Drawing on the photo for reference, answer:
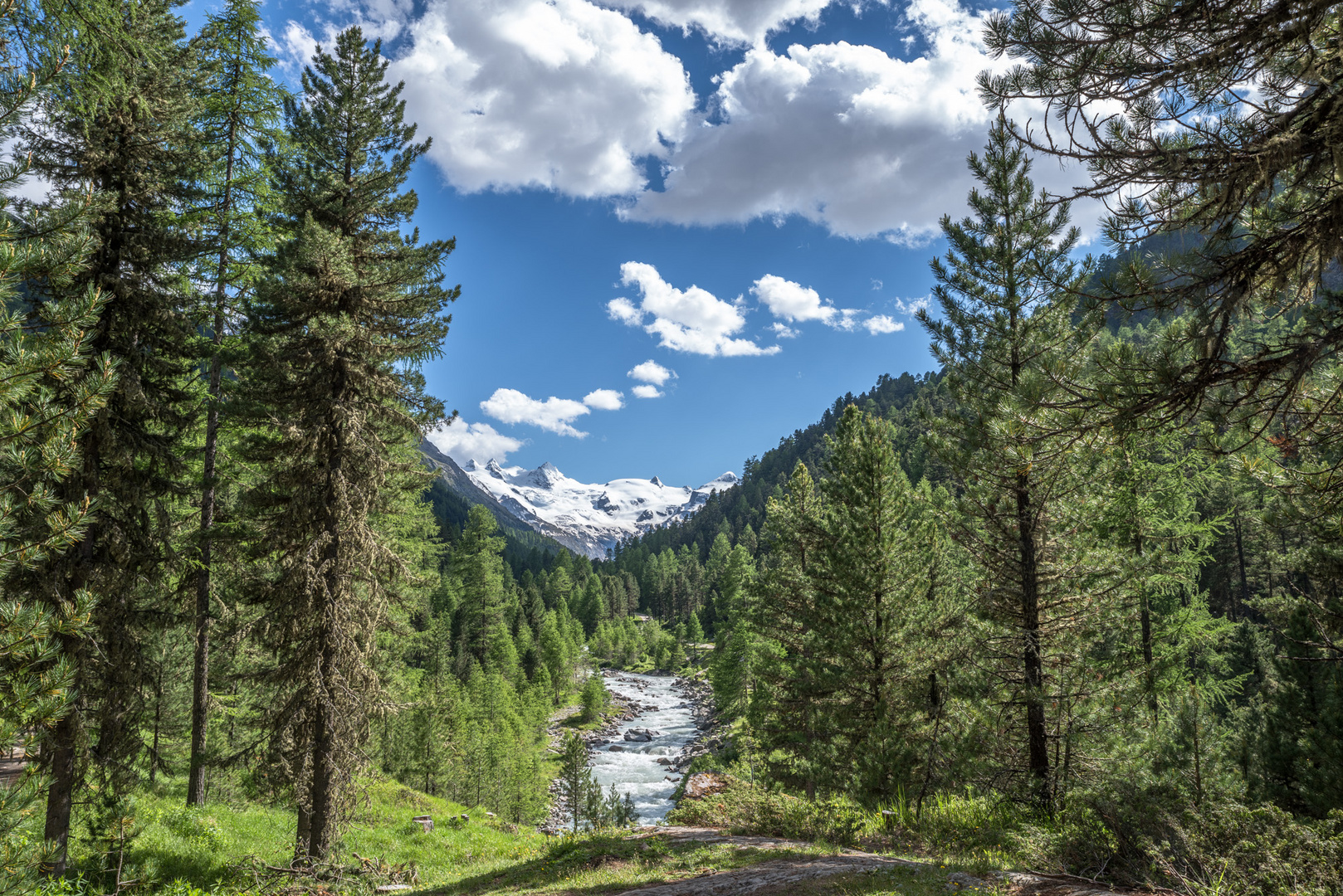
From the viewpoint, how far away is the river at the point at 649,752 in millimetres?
33906

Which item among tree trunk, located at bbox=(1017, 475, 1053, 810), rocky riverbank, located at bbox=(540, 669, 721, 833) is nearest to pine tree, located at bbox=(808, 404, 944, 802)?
tree trunk, located at bbox=(1017, 475, 1053, 810)

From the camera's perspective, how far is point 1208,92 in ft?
14.6

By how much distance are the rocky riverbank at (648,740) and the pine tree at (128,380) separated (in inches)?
714

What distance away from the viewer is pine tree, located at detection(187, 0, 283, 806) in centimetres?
1133

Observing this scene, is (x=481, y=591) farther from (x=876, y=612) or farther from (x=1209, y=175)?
(x=1209, y=175)

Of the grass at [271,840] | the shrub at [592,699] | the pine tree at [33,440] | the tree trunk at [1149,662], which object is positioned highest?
the pine tree at [33,440]

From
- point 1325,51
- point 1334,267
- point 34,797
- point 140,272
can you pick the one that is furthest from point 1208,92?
point 140,272

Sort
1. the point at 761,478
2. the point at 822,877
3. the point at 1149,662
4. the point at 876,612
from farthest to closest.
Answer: the point at 761,478 < the point at 876,612 < the point at 1149,662 < the point at 822,877

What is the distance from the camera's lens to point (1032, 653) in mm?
10352

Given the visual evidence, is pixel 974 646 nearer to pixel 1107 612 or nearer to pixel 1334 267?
pixel 1107 612

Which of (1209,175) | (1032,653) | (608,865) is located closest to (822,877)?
(608,865)

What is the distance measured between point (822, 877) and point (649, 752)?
4374cm

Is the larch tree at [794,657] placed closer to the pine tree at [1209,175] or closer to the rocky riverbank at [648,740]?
the rocky riverbank at [648,740]

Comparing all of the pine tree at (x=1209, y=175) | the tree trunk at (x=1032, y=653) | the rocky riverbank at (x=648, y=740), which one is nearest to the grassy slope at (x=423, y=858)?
the tree trunk at (x=1032, y=653)
